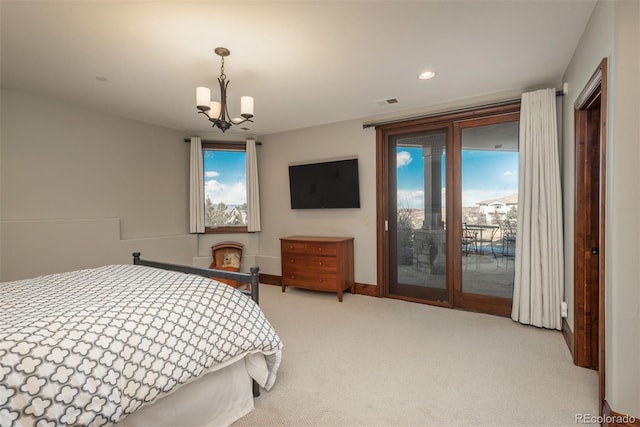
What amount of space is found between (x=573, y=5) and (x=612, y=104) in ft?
2.83

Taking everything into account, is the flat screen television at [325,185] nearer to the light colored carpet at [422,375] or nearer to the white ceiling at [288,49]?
the white ceiling at [288,49]

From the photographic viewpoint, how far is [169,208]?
15.9 feet

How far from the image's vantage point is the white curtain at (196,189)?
4.97 meters

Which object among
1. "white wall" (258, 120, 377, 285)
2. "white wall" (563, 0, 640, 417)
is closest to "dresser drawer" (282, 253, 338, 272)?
"white wall" (258, 120, 377, 285)

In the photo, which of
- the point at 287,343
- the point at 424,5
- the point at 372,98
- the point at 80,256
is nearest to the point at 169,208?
the point at 80,256

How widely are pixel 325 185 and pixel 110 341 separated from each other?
3.66 metres

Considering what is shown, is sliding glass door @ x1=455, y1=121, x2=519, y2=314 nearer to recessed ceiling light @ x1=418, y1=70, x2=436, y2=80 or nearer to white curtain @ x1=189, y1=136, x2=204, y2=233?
recessed ceiling light @ x1=418, y1=70, x2=436, y2=80

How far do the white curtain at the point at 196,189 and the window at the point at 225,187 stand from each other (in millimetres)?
142

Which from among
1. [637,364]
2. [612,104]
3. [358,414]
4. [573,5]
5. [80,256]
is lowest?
[358,414]

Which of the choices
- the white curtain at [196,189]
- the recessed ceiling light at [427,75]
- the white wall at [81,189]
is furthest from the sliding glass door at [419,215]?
the white wall at [81,189]

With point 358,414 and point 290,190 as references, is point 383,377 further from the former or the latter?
point 290,190

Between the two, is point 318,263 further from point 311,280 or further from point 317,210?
point 317,210

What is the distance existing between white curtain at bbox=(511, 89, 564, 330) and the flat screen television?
202 cm

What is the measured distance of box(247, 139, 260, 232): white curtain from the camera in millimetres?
5211
